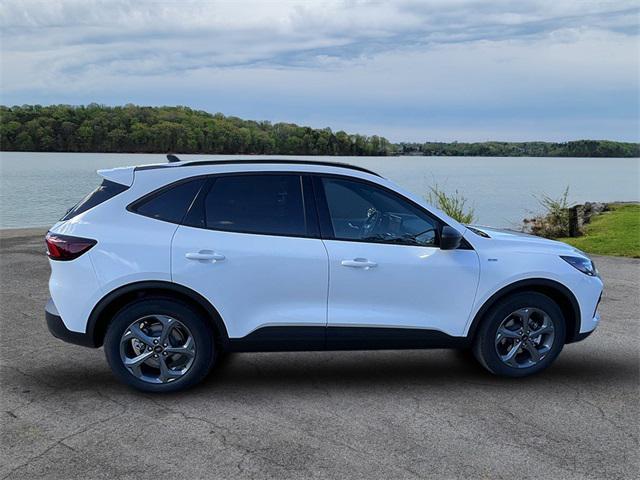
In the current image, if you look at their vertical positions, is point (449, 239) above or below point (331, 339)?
above

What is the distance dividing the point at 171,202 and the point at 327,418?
198cm

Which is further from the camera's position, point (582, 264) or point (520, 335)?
point (582, 264)

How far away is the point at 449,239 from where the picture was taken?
15.7 feet

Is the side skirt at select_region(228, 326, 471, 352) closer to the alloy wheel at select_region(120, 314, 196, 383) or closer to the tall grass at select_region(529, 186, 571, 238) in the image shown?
the alloy wheel at select_region(120, 314, 196, 383)

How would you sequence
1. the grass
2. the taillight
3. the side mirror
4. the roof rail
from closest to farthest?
the taillight < the side mirror < the roof rail < the grass

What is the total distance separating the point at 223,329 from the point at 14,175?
36.1 meters

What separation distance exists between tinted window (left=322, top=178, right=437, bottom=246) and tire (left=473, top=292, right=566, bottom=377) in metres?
0.86

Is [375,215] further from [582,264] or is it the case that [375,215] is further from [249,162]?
[582,264]

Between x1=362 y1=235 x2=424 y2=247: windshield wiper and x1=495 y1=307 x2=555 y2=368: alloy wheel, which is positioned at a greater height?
x1=362 y1=235 x2=424 y2=247: windshield wiper

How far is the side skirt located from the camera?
15.6 ft

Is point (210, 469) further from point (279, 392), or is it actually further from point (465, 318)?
point (465, 318)

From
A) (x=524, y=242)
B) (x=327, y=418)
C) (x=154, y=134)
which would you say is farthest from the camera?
(x=154, y=134)

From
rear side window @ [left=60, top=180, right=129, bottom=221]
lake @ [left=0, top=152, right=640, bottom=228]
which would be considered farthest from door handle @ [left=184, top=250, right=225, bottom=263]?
lake @ [left=0, top=152, right=640, bottom=228]

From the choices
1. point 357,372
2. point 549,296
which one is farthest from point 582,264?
point 357,372
